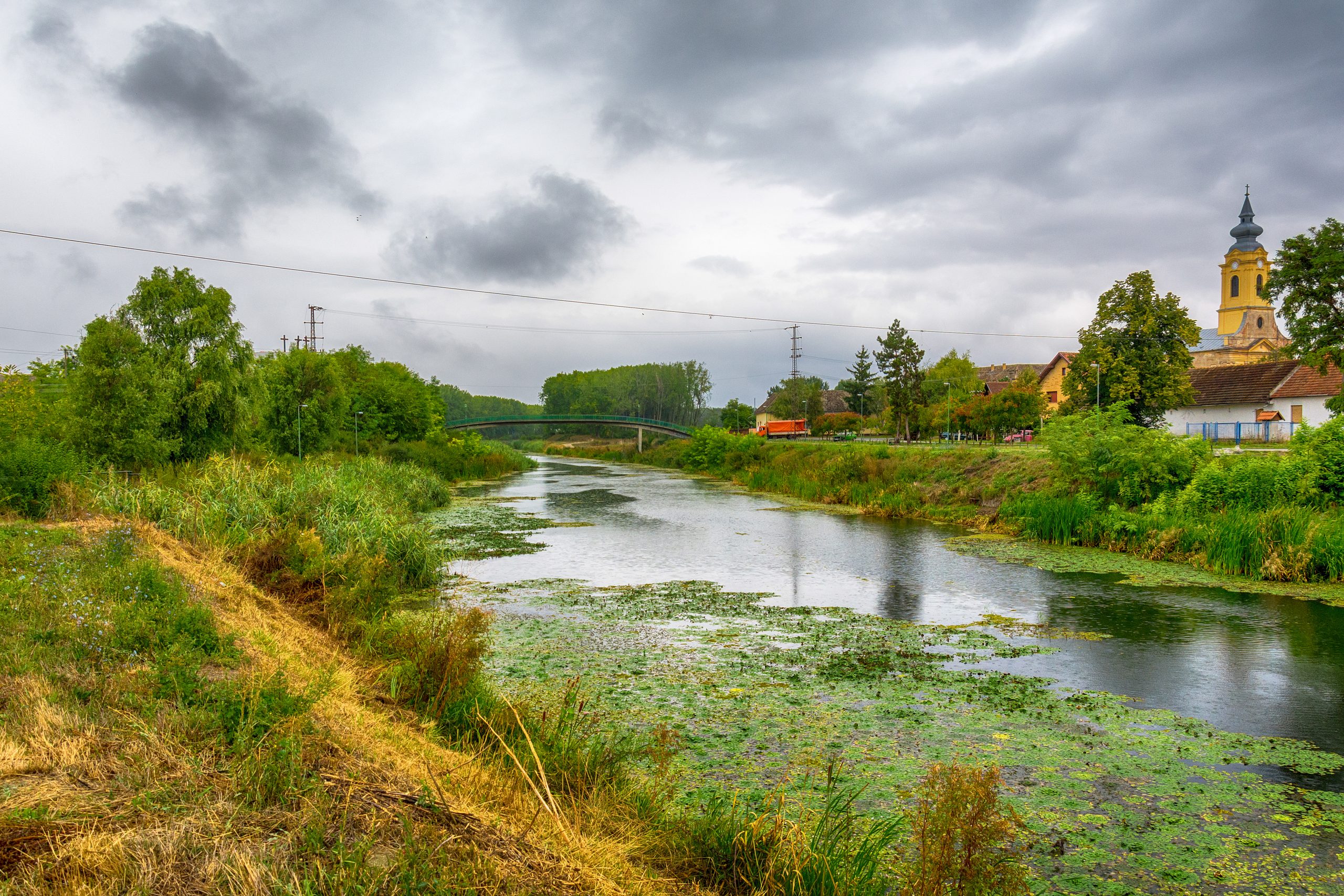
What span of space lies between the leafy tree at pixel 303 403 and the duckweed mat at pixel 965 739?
110 feet

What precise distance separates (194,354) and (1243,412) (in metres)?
50.6

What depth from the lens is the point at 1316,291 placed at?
99.5 feet

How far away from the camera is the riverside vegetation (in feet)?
48.4

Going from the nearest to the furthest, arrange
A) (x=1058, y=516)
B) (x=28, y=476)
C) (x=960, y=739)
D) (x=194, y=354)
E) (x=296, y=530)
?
(x=960, y=739), (x=28, y=476), (x=296, y=530), (x=1058, y=516), (x=194, y=354)

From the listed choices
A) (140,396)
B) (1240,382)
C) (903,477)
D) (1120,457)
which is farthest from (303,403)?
(1240,382)

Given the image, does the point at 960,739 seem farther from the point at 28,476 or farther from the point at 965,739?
the point at 28,476

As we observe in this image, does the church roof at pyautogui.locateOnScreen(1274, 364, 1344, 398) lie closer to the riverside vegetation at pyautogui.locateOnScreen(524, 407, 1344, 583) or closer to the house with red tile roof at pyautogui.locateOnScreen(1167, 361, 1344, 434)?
the house with red tile roof at pyautogui.locateOnScreen(1167, 361, 1344, 434)

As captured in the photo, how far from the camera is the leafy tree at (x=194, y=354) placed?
74.4 feet

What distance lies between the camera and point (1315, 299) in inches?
1204

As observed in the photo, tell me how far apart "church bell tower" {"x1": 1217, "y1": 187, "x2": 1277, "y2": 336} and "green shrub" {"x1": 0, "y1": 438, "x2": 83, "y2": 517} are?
11098cm

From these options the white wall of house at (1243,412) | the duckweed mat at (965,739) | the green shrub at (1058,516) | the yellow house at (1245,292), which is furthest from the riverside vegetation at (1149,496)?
the yellow house at (1245,292)

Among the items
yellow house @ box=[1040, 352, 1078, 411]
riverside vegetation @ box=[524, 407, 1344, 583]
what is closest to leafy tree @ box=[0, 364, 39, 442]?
riverside vegetation @ box=[524, 407, 1344, 583]

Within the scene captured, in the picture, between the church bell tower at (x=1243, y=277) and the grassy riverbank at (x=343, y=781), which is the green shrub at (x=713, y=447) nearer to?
the grassy riverbank at (x=343, y=781)

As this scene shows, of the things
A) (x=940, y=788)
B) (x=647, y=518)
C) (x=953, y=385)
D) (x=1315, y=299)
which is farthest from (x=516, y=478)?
(x=940, y=788)
